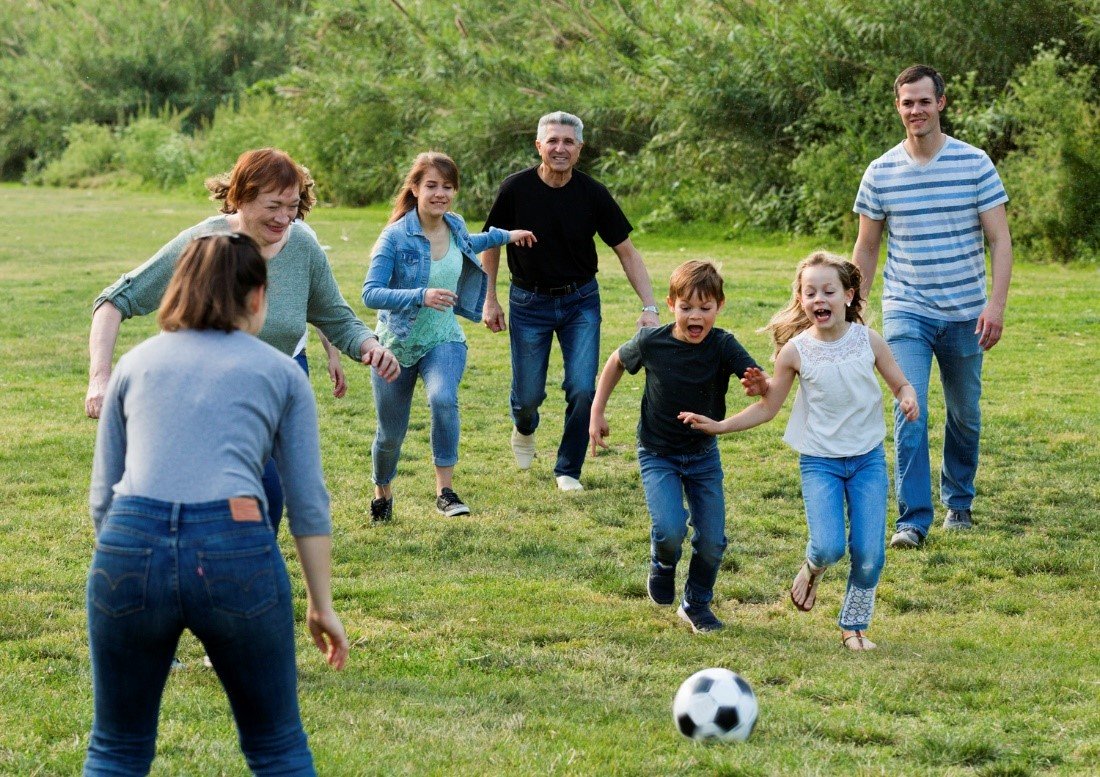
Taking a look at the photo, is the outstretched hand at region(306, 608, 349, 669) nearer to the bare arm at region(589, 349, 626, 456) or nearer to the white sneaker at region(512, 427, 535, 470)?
the bare arm at region(589, 349, 626, 456)

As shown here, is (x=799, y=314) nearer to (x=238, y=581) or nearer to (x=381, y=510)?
(x=381, y=510)

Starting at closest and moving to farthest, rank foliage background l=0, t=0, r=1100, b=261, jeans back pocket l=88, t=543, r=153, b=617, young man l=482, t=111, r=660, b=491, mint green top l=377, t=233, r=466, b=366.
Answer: jeans back pocket l=88, t=543, r=153, b=617
mint green top l=377, t=233, r=466, b=366
young man l=482, t=111, r=660, b=491
foliage background l=0, t=0, r=1100, b=261

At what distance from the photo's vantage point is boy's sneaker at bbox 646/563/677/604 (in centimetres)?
584

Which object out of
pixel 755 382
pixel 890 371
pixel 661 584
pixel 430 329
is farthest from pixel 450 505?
pixel 890 371

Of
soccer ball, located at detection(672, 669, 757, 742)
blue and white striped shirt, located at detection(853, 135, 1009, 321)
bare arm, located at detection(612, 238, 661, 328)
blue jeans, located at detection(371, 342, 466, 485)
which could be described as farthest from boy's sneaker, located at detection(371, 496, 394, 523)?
soccer ball, located at detection(672, 669, 757, 742)

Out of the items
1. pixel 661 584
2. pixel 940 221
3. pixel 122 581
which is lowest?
pixel 661 584

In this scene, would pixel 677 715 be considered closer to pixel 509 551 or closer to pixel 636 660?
pixel 636 660

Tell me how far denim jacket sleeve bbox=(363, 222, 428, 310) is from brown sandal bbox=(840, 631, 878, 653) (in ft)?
8.28

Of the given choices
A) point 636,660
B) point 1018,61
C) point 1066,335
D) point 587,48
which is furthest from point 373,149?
point 636,660

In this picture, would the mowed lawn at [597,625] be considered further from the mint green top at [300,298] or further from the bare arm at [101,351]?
the mint green top at [300,298]

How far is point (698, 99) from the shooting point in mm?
21703

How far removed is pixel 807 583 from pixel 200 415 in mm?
3069

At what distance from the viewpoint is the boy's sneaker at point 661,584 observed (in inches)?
230

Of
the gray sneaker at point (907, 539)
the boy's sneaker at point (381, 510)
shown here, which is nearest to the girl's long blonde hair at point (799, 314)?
the gray sneaker at point (907, 539)
